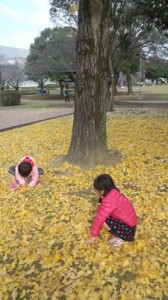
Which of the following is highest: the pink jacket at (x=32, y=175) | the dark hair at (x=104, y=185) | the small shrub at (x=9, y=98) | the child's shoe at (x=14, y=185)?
the small shrub at (x=9, y=98)

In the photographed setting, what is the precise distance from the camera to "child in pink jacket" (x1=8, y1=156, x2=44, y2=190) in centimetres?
421

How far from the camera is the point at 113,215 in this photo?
2836mm

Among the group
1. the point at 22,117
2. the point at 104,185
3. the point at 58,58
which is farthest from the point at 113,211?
the point at 58,58

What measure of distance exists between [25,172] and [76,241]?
5.24 ft

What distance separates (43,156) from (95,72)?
2.28 meters

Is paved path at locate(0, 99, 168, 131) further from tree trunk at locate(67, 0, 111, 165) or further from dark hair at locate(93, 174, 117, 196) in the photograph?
dark hair at locate(93, 174, 117, 196)

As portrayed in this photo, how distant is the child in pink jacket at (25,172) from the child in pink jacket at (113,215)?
5.45ft

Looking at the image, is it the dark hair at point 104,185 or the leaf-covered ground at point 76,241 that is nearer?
the leaf-covered ground at point 76,241

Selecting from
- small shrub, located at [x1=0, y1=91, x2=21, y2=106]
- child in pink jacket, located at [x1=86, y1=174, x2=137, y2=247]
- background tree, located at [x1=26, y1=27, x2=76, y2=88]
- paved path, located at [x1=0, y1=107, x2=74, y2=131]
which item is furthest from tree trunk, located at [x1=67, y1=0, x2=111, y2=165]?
background tree, located at [x1=26, y1=27, x2=76, y2=88]

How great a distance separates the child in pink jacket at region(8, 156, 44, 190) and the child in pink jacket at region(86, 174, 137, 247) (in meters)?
1.66

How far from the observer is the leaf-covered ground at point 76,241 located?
237 centimetres

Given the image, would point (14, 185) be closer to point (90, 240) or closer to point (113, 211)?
point (90, 240)

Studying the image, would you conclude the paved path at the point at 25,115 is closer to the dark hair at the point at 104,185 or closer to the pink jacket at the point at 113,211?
the dark hair at the point at 104,185

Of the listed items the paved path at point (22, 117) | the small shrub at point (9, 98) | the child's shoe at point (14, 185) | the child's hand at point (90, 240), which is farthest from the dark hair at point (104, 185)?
the small shrub at point (9, 98)
